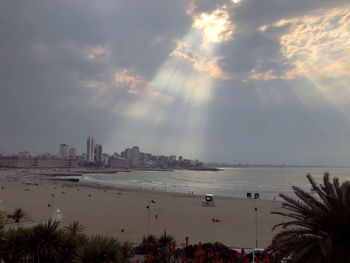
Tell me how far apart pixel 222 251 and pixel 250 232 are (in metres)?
13.1

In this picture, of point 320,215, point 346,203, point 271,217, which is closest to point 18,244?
point 320,215

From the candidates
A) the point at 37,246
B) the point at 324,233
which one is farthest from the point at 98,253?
the point at 324,233

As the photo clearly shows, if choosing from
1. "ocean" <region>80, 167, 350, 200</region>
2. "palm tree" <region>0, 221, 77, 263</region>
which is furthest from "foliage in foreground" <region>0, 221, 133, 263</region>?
"ocean" <region>80, 167, 350, 200</region>

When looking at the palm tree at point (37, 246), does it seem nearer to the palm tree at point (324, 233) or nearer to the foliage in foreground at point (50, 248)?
the foliage in foreground at point (50, 248)

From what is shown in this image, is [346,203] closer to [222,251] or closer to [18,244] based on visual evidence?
[222,251]

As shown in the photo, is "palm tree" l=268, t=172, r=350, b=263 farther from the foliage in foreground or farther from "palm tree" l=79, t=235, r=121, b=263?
the foliage in foreground

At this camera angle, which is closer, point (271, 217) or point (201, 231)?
point (201, 231)

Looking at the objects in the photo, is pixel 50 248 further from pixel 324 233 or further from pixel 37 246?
pixel 324 233

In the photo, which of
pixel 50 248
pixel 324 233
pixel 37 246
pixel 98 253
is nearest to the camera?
pixel 324 233

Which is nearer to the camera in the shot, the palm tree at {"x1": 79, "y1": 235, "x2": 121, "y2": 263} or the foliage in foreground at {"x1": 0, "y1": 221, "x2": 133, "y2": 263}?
the palm tree at {"x1": 79, "y1": 235, "x2": 121, "y2": 263}

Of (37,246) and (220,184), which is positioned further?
(220,184)

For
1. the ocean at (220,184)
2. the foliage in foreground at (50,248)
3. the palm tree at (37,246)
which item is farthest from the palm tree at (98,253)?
the ocean at (220,184)

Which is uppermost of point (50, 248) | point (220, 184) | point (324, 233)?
point (324, 233)

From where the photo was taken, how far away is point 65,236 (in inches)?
321
